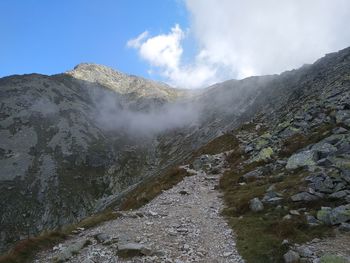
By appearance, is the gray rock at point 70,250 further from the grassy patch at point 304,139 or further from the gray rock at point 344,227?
the grassy patch at point 304,139

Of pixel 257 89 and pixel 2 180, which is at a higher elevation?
pixel 257 89

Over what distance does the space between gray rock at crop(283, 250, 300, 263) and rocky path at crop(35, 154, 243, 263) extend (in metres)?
2.36

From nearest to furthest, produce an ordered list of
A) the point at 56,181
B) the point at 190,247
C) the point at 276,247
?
1. the point at 276,247
2. the point at 190,247
3. the point at 56,181

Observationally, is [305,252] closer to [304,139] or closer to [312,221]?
[312,221]

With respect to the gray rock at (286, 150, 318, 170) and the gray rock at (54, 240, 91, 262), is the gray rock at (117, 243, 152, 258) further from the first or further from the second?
the gray rock at (286, 150, 318, 170)

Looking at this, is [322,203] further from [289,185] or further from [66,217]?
[66,217]

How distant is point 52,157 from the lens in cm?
19125

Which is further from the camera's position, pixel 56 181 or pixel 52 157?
pixel 52 157

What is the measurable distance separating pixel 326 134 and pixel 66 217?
478 feet

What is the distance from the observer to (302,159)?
101 feet

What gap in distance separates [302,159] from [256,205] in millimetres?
8841

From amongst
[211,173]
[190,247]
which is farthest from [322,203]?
[211,173]

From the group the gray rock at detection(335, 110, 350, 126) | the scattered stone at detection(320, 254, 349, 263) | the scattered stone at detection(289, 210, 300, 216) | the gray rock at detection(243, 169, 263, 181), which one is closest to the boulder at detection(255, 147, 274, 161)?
the gray rock at detection(243, 169, 263, 181)

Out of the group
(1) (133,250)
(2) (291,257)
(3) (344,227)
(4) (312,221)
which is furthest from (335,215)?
(1) (133,250)
